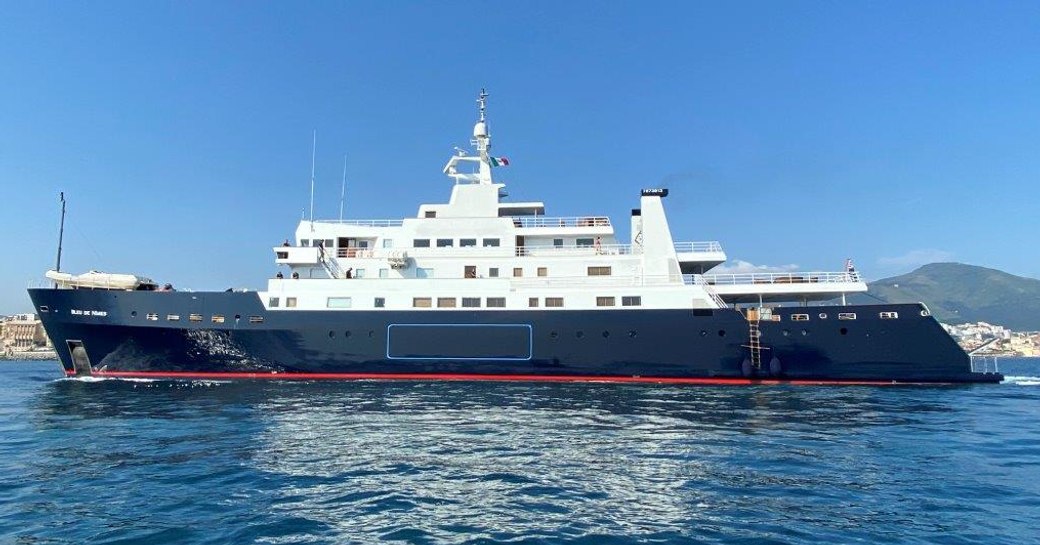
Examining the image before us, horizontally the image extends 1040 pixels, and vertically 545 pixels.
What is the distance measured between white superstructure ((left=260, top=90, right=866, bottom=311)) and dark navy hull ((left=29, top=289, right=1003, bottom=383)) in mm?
674

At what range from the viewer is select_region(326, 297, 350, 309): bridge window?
2075 centimetres

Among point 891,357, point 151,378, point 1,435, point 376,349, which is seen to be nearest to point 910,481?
point 891,357

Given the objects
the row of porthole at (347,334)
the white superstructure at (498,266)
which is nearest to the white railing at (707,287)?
the white superstructure at (498,266)

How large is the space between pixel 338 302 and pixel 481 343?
5.70 metres

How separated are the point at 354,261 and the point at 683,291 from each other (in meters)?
12.8

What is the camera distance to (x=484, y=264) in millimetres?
21766

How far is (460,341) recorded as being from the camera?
20.0 m

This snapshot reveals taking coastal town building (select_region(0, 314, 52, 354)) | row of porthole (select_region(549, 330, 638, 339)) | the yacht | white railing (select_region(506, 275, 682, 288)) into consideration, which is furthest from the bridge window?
coastal town building (select_region(0, 314, 52, 354))

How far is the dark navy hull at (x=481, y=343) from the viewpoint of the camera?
1884 cm

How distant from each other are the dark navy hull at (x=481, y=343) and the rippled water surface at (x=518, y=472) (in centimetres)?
477

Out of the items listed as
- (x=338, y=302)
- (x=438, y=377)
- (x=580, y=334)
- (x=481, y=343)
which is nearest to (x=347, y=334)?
(x=338, y=302)

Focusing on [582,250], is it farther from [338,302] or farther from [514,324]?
[338,302]

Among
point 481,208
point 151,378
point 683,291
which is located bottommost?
point 151,378

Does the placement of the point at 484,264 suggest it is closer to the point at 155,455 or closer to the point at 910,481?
the point at 155,455
